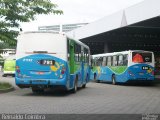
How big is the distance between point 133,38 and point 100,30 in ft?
29.4

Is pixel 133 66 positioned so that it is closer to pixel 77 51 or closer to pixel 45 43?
pixel 77 51

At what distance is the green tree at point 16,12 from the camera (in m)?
22.6

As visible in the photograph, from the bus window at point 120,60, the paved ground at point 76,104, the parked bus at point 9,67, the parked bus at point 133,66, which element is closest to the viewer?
the paved ground at point 76,104

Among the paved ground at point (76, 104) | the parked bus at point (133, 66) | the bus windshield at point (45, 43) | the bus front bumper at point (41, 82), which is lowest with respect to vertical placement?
the paved ground at point (76, 104)

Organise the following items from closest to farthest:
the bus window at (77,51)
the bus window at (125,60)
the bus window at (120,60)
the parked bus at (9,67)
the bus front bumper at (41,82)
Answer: the bus front bumper at (41,82), the bus window at (77,51), the bus window at (125,60), the bus window at (120,60), the parked bus at (9,67)

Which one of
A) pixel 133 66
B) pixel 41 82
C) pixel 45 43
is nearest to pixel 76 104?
pixel 41 82

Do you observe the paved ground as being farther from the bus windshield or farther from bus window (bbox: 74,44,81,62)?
bus window (bbox: 74,44,81,62)

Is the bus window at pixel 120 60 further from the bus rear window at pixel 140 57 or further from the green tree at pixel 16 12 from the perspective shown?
the green tree at pixel 16 12

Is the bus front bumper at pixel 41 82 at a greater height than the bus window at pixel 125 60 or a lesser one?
lesser

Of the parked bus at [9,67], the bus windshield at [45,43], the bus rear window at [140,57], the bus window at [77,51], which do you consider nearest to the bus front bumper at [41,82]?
the bus windshield at [45,43]

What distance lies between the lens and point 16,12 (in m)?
23.1

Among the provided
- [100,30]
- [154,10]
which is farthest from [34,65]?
[100,30]

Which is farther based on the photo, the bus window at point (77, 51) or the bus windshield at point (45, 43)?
the bus window at point (77, 51)

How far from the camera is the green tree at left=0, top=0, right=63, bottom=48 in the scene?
22.6m
